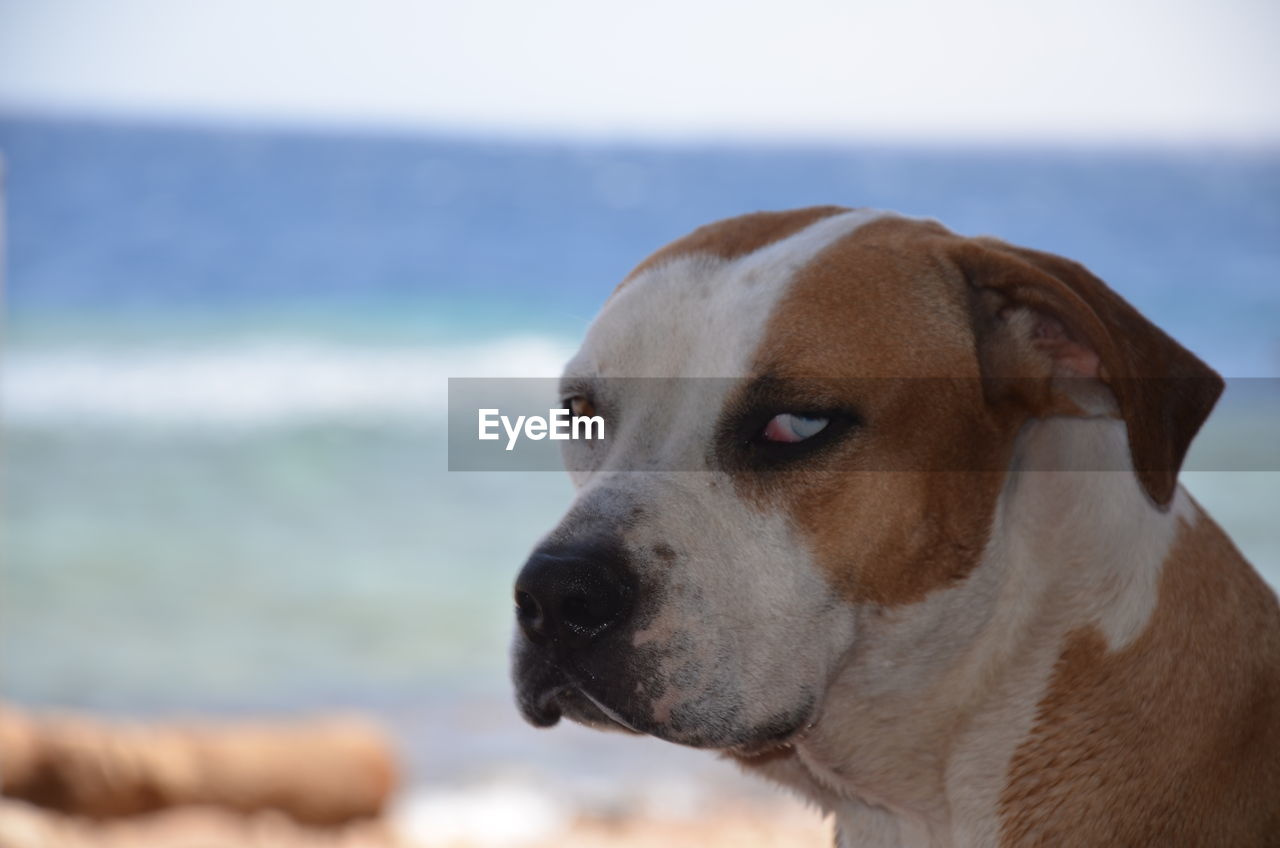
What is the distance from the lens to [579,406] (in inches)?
99.2

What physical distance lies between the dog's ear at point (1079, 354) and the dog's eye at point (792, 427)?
1.04 ft

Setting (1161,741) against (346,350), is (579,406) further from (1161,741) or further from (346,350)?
(346,350)

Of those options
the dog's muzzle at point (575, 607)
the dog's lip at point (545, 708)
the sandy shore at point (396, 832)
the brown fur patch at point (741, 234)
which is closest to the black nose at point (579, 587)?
the dog's muzzle at point (575, 607)

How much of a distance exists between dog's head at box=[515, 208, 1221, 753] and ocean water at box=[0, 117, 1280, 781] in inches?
166

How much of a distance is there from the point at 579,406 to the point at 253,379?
11730 mm

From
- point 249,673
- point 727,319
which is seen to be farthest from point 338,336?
point 727,319

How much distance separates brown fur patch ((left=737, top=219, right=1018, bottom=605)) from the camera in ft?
6.77

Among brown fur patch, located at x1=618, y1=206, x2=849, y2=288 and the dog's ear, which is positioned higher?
brown fur patch, located at x1=618, y1=206, x2=849, y2=288

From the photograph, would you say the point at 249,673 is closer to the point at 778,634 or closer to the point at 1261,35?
the point at 778,634

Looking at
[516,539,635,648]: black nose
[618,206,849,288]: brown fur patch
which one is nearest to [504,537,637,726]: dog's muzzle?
[516,539,635,648]: black nose

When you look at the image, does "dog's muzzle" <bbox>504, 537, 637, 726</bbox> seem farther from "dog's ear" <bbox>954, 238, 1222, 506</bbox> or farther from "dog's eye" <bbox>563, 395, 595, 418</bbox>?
"dog's ear" <bbox>954, 238, 1222, 506</bbox>

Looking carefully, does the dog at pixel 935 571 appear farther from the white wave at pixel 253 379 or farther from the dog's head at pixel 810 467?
the white wave at pixel 253 379

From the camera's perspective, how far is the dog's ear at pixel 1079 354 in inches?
77.7

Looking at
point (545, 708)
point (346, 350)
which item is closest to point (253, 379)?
point (346, 350)
